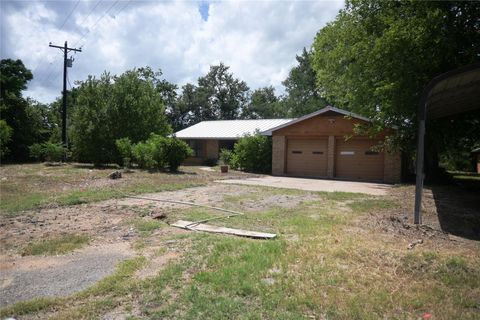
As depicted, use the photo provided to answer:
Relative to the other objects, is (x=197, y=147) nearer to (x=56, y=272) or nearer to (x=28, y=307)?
(x=56, y=272)

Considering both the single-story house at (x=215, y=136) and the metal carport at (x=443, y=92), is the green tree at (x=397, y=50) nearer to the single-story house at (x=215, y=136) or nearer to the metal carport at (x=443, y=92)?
the metal carport at (x=443, y=92)

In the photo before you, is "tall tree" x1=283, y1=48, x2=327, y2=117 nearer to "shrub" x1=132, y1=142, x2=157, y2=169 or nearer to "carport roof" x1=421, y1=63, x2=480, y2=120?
"shrub" x1=132, y1=142, x2=157, y2=169

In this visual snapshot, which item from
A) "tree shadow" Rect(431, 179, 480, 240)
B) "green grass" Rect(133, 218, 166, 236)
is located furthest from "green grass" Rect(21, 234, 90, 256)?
"tree shadow" Rect(431, 179, 480, 240)

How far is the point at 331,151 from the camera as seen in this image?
20125 millimetres

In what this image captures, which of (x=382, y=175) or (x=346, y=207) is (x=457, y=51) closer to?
(x=382, y=175)

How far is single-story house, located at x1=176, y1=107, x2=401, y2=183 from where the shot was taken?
18938 millimetres

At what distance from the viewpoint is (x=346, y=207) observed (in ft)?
31.7

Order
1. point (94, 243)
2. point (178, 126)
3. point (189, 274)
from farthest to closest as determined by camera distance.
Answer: point (178, 126), point (94, 243), point (189, 274)

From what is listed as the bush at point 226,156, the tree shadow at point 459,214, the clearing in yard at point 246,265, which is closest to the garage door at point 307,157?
the bush at point 226,156

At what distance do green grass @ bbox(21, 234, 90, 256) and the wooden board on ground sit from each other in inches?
69.6

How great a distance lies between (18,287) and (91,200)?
249 inches

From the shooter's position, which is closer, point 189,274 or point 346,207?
point 189,274

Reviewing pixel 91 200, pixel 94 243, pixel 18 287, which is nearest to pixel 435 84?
pixel 94 243

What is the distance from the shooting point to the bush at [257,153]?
23.1 meters
